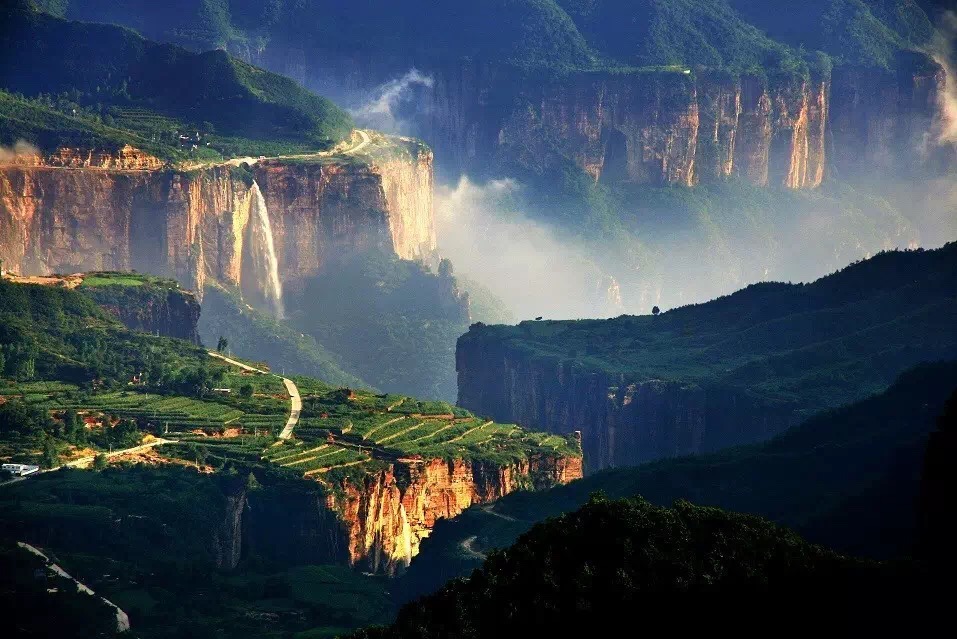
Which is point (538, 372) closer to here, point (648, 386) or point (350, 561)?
point (648, 386)

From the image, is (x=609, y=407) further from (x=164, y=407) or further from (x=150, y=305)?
(x=164, y=407)

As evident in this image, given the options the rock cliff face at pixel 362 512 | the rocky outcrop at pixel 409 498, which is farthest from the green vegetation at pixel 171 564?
the rocky outcrop at pixel 409 498

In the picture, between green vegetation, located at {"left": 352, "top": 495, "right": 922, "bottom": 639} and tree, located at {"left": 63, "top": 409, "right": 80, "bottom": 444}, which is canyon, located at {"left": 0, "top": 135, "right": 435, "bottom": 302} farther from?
green vegetation, located at {"left": 352, "top": 495, "right": 922, "bottom": 639}

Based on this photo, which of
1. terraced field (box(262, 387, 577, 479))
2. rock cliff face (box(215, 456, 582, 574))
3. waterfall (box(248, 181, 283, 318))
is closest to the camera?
rock cliff face (box(215, 456, 582, 574))

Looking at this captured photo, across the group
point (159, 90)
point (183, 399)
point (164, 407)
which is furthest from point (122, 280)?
point (159, 90)

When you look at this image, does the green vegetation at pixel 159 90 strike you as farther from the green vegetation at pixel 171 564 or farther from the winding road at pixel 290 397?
the green vegetation at pixel 171 564

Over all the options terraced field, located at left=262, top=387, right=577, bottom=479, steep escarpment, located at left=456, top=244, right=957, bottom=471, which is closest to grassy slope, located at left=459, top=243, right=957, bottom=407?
steep escarpment, located at left=456, top=244, right=957, bottom=471
